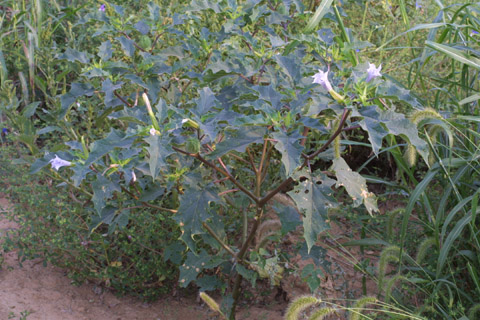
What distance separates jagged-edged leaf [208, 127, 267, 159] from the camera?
58.2 inches

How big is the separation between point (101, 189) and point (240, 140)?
0.49 metres

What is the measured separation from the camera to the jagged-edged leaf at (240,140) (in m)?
1.48

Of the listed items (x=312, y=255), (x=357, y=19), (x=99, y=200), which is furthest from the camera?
(x=357, y=19)

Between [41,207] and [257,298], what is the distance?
1.09 m

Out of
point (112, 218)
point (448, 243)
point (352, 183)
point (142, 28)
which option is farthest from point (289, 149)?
point (142, 28)

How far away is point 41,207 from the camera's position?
98.0 inches

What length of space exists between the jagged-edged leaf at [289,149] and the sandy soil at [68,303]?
110 cm

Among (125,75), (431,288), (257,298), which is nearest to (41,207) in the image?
(125,75)

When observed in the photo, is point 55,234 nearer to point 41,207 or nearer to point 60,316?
point 41,207

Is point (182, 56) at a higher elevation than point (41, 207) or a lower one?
higher

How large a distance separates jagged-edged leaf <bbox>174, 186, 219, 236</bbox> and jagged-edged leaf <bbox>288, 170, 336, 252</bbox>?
0.96ft

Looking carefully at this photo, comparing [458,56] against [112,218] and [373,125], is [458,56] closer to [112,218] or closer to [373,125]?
[373,125]

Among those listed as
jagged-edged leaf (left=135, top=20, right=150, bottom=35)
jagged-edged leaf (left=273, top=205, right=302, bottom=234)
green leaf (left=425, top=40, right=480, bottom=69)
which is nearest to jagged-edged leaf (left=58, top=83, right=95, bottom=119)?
jagged-edged leaf (left=135, top=20, right=150, bottom=35)

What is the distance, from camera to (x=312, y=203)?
1.55 m
